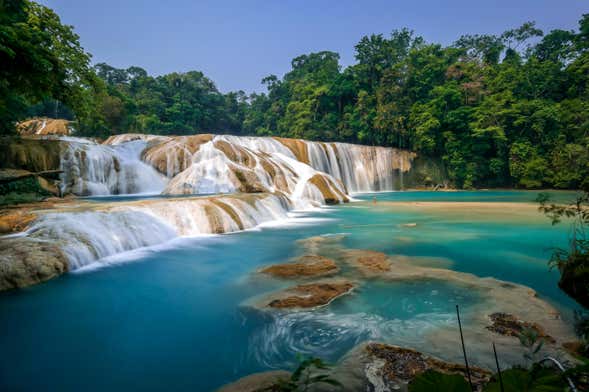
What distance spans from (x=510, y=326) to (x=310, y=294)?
232 cm

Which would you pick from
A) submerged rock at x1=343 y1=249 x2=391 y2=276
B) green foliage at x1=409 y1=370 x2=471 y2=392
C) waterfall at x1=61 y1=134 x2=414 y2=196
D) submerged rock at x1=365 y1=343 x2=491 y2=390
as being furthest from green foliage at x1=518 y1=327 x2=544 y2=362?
waterfall at x1=61 y1=134 x2=414 y2=196

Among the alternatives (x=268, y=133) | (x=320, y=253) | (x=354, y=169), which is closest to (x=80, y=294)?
(x=320, y=253)

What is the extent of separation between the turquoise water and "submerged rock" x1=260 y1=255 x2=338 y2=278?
0.36 metres

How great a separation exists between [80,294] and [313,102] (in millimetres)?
34340

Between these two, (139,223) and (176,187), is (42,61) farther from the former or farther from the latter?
(176,187)

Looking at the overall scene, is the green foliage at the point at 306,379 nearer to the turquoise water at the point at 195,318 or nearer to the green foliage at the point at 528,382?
the green foliage at the point at 528,382

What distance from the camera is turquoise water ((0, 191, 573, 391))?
3.02 m

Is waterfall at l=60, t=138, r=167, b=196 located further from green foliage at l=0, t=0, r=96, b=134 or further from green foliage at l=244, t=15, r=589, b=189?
green foliage at l=244, t=15, r=589, b=189

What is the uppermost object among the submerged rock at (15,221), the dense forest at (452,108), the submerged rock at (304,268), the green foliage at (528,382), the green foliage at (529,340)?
the dense forest at (452,108)

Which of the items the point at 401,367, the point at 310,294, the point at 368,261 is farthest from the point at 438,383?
the point at 368,261

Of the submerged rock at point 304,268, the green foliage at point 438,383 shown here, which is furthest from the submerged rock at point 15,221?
the green foliage at point 438,383

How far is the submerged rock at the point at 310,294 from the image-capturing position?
423 cm

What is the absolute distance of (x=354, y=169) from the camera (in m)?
27.0

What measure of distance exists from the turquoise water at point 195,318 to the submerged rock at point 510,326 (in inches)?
15.2
